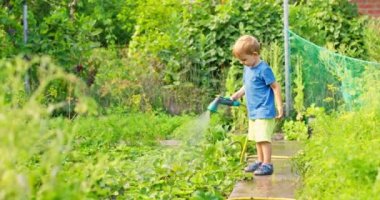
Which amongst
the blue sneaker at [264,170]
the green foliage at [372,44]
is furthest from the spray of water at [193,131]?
the green foliage at [372,44]

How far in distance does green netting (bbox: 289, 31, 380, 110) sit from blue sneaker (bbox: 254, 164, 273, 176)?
1.78 meters

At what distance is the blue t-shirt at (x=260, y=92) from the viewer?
652cm

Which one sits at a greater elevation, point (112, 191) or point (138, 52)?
point (138, 52)

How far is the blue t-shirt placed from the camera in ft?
21.4

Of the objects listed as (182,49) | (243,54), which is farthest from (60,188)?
(182,49)

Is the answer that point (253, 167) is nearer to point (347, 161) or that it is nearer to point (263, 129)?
point (263, 129)

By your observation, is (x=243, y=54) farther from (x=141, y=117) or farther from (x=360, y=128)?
(x=141, y=117)

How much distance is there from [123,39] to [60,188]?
12.3 meters

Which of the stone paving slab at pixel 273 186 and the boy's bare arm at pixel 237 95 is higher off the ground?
the boy's bare arm at pixel 237 95

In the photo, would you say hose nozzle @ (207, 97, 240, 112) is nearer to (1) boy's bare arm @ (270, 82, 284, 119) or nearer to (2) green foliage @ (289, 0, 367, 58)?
(1) boy's bare arm @ (270, 82, 284, 119)

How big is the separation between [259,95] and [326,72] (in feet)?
10.4

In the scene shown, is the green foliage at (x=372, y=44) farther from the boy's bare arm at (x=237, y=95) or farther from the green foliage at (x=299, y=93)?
the boy's bare arm at (x=237, y=95)

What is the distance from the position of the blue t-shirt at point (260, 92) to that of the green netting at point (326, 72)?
1.68 m

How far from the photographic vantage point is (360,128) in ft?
16.9
